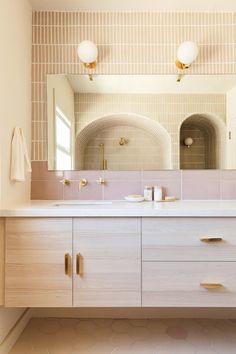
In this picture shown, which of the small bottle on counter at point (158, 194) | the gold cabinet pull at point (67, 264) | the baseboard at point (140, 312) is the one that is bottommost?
the baseboard at point (140, 312)

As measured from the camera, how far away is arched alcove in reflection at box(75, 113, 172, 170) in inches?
75.2

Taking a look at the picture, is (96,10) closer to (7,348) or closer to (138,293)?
(138,293)

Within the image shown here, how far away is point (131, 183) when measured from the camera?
6.32ft

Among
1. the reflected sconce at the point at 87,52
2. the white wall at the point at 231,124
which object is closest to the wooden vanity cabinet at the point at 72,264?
the white wall at the point at 231,124

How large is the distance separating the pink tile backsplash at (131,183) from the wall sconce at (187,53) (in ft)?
2.60

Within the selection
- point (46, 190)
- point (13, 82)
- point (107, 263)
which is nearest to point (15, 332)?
point (107, 263)

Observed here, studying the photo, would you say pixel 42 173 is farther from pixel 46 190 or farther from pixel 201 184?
pixel 201 184

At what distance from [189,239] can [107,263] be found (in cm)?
45

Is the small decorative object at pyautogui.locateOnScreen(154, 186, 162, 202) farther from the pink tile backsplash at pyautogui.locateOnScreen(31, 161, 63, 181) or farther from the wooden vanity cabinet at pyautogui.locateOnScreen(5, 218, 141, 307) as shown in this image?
the pink tile backsplash at pyautogui.locateOnScreen(31, 161, 63, 181)

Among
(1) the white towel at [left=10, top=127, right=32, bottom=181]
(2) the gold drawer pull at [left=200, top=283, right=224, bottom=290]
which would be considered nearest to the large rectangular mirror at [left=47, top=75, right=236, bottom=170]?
(1) the white towel at [left=10, top=127, right=32, bottom=181]

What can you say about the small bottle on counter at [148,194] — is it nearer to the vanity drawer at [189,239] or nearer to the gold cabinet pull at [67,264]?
the vanity drawer at [189,239]

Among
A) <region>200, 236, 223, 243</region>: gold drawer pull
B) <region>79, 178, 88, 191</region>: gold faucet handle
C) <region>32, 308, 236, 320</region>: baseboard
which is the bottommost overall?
<region>32, 308, 236, 320</region>: baseboard

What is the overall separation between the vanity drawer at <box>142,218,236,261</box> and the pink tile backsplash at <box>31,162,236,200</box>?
0.58 metres

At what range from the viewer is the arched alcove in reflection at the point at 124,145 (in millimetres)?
1911
